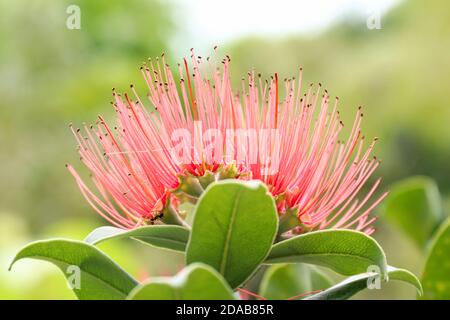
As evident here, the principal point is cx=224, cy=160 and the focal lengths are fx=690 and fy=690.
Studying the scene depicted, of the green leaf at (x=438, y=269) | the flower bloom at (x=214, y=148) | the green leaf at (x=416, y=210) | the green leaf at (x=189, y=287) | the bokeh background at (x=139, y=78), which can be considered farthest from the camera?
the bokeh background at (x=139, y=78)

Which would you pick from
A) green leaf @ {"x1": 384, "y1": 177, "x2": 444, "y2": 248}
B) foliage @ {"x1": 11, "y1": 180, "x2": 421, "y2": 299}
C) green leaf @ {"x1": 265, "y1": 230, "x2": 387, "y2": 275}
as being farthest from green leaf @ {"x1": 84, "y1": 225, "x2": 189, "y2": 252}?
green leaf @ {"x1": 384, "y1": 177, "x2": 444, "y2": 248}

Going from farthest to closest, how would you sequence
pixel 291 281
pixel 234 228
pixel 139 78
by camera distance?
pixel 139 78
pixel 291 281
pixel 234 228

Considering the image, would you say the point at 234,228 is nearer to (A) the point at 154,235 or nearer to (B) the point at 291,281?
(A) the point at 154,235

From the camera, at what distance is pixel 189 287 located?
0.62 meters

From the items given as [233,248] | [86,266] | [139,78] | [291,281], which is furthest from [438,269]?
[139,78]

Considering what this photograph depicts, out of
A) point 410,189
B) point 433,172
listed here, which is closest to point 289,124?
point 410,189

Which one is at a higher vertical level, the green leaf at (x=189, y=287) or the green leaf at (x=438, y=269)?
the green leaf at (x=189, y=287)

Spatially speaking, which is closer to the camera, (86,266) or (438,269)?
(86,266)

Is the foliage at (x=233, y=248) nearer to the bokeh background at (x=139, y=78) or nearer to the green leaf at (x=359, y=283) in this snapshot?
the green leaf at (x=359, y=283)

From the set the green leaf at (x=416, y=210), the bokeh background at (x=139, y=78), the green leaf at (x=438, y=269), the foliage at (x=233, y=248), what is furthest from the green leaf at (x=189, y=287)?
the bokeh background at (x=139, y=78)

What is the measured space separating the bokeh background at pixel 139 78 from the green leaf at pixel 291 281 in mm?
6511

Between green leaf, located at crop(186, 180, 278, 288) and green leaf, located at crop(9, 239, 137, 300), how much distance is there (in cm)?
10

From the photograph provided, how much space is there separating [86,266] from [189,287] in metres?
0.20

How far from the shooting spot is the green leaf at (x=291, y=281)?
1137 mm
